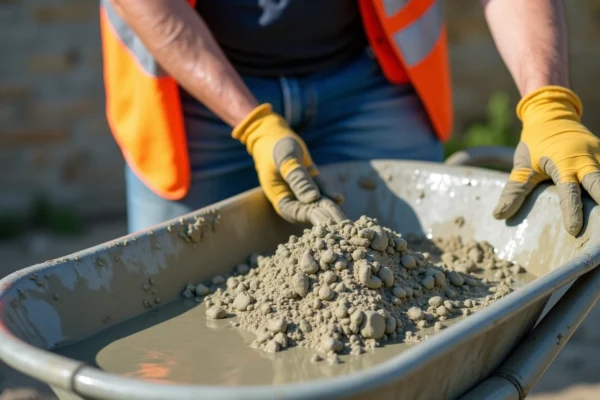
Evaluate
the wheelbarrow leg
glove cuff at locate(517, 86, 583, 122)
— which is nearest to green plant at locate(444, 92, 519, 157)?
glove cuff at locate(517, 86, 583, 122)

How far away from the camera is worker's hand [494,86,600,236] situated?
5.43 feet

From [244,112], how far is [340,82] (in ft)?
1.16

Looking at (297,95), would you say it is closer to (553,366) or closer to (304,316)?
(304,316)

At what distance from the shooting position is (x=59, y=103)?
411cm

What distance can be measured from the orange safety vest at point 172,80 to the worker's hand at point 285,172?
0.22m

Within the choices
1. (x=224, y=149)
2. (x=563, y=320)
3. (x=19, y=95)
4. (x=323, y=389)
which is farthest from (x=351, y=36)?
(x=19, y=95)

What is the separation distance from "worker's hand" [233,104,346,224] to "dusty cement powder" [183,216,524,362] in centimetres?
13

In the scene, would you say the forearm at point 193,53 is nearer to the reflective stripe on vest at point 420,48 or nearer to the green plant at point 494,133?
the reflective stripe on vest at point 420,48

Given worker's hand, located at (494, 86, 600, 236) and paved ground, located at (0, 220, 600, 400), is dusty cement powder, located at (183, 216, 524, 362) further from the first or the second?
paved ground, located at (0, 220, 600, 400)

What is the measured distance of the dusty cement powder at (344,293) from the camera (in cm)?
142

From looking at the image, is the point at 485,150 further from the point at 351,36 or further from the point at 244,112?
the point at 244,112

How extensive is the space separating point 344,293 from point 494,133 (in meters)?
3.05

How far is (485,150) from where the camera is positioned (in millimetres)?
2201

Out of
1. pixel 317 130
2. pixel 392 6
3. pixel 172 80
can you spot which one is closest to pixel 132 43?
pixel 172 80
